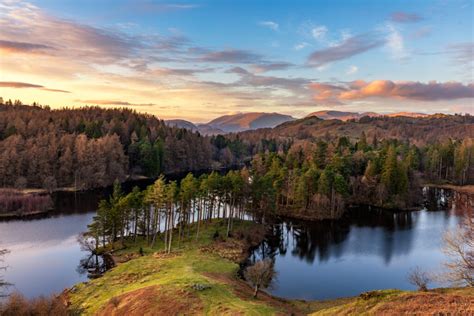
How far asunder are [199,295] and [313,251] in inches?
1296

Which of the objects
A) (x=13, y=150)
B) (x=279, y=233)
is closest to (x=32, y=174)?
(x=13, y=150)

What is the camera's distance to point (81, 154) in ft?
409

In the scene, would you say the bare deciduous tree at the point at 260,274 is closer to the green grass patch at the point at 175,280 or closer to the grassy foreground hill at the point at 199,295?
the grassy foreground hill at the point at 199,295

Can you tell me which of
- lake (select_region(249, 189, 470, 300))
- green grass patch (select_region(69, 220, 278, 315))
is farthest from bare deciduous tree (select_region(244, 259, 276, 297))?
lake (select_region(249, 189, 470, 300))

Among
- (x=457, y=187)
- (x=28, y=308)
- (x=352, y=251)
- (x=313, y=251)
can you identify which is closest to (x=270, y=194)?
(x=313, y=251)

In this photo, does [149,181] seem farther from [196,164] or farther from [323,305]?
[323,305]

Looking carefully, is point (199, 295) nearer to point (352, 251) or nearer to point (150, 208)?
point (150, 208)

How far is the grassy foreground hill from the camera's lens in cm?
2214

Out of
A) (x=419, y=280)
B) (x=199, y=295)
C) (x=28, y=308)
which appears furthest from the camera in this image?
(x=419, y=280)

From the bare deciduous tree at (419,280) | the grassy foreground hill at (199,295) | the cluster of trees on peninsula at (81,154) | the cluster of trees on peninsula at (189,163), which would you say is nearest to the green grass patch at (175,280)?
the grassy foreground hill at (199,295)

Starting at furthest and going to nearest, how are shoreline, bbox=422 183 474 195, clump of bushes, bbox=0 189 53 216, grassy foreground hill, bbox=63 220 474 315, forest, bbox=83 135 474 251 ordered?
shoreline, bbox=422 183 474 195 → clump of bushes, bbox=0 189 53 216 → forest, bbox=83 135 474 251 → grassy foreground hill, bbox=63 220 474 315

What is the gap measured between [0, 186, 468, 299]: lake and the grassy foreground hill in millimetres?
5523

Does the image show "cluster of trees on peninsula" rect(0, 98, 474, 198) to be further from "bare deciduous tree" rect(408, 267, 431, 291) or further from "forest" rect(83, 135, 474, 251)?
"bare deciduous tree" rect(408, 267, 431, 291)

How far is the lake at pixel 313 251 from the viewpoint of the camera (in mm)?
48375
